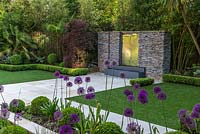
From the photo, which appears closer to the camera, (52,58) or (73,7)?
(52,58)

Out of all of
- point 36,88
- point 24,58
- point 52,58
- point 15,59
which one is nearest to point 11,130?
point 36,88

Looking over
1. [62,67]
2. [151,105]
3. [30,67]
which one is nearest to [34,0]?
[30,67]

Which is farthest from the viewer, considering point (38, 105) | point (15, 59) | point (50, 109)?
point (15, 59)

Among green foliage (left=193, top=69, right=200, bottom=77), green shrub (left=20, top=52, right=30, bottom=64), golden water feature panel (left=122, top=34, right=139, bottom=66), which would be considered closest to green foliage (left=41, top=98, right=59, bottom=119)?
green foliage (left=193, top=69, right=200, bottom=77)

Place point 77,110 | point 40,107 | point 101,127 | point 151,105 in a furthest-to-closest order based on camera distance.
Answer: point 151,105, point 40,107, point 77,110, point 101,127

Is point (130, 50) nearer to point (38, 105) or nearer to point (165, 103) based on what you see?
point (165, 103)

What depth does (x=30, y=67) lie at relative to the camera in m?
15.0

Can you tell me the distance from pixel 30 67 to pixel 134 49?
5885 mm

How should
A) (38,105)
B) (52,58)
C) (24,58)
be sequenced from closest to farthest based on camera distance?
1. (38,105)
2. (52,58)
3. (24,58)

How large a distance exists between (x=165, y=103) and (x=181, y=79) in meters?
3.23

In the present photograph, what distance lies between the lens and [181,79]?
10297 mm

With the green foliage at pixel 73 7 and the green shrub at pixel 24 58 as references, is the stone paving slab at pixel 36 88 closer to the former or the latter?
the green shrub at pixel 24 58

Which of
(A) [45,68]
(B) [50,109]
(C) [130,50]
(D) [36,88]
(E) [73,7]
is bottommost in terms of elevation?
(D) [36,88]

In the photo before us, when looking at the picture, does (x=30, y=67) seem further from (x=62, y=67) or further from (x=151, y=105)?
(x=151, y=105)
